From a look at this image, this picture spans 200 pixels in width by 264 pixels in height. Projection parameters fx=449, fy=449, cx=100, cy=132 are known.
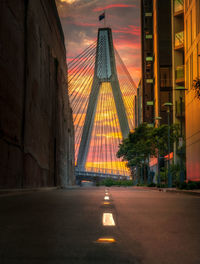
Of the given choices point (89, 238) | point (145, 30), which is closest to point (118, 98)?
point (145, 30)

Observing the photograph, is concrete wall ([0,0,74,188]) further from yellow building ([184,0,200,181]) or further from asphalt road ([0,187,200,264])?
asphalt road ([0,187,200,264])

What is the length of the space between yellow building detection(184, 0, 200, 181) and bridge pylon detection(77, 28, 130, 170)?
33612 millimetres

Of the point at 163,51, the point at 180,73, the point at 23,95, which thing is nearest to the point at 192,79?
the point at 23,95

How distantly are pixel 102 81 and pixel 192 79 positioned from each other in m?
42.4

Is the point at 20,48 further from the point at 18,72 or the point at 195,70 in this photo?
the point at 195,70

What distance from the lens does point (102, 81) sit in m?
→ 78.5

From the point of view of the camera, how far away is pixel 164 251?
4766 mm

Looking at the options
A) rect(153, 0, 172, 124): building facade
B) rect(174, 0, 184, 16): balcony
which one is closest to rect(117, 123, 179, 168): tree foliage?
rect(153, 0, 172, 124): building facade

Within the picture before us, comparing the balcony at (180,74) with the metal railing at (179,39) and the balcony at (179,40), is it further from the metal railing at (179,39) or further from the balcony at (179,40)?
the metal railing at (179,39)

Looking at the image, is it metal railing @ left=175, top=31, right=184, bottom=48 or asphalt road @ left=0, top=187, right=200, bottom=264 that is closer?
asphalt road @ left=0, top=187, right=200, bottom=264

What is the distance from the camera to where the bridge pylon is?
244 feet

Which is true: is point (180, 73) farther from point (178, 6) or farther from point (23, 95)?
point (23, 95)

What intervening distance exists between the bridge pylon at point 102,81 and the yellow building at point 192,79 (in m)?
33.6

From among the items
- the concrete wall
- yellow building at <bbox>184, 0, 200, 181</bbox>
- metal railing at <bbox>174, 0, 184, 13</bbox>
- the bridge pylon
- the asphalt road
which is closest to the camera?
the asphalt road
